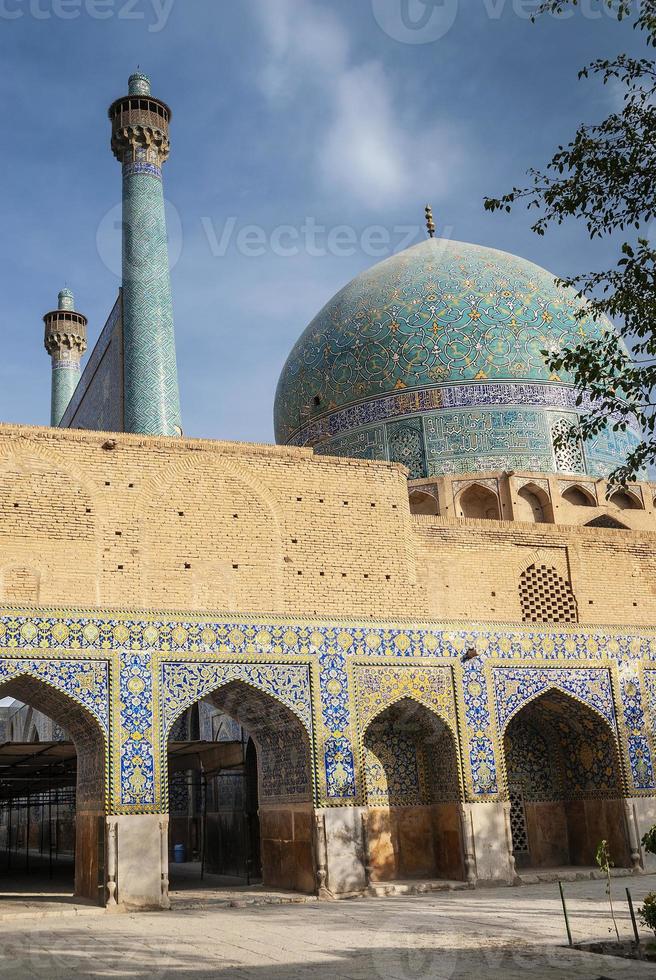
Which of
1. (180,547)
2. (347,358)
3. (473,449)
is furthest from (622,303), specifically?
(347,358)

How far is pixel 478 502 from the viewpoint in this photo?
15039 millimetres

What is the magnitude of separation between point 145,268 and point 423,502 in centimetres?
524

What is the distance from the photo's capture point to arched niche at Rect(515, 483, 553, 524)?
578 inches

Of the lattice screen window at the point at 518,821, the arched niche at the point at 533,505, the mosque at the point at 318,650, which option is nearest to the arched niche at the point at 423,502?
the mosque at the point at 318,650

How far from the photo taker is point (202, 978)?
5.55 m

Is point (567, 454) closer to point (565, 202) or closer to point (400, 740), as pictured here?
point (400, 740)

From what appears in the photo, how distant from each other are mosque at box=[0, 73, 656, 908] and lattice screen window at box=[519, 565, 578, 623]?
0.03 m

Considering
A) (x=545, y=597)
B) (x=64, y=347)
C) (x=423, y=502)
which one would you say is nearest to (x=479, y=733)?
(x=545, y=597)

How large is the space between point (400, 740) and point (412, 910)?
9.94 feet

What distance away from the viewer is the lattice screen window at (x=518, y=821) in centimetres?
1206

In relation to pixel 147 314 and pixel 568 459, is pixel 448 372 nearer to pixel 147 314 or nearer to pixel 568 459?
pixel 568 459

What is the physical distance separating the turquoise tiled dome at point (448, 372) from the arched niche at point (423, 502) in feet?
1.50

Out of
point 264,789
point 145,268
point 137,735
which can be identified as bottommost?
point 264,789

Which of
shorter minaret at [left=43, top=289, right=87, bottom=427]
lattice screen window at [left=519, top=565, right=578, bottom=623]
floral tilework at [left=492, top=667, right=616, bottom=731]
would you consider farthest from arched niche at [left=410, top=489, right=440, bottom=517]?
shorter minaret at [left=43, top=289, right=87, bottom=427]
